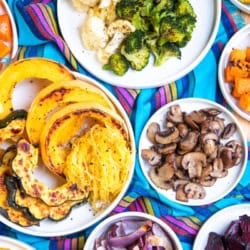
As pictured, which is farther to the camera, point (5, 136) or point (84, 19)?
→ point (84, 19)

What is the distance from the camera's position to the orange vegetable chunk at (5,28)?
6.56ft

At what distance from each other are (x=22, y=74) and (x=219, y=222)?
32.0 inches

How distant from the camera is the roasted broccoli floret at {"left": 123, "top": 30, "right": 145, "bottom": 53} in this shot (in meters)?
1.92

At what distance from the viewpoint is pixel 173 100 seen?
2055mm

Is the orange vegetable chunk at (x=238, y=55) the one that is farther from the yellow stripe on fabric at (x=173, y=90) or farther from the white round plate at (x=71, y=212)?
the white round plate at (x=71, y=212)

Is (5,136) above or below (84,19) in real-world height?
below

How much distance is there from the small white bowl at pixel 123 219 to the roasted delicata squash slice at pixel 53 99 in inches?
13.7

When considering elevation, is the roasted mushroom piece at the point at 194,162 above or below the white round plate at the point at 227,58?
below

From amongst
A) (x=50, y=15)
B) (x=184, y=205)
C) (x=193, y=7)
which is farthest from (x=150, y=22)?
(x=184, y=205)

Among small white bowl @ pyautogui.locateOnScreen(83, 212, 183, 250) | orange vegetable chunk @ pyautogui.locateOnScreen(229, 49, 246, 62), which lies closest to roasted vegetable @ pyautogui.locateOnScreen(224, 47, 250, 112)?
orange vegetable chunk @ pyautogui.locateOnScreen(229, 49, 246, 62)

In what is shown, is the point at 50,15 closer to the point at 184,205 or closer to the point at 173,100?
the point at 173,100

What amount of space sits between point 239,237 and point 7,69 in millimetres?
911

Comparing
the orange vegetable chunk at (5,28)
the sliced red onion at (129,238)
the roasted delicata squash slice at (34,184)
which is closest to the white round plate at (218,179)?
the sliced red onion at (129,238)

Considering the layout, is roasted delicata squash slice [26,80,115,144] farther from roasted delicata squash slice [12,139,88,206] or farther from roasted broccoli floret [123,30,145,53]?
roasted broccoli floret [123,30,145,53]
